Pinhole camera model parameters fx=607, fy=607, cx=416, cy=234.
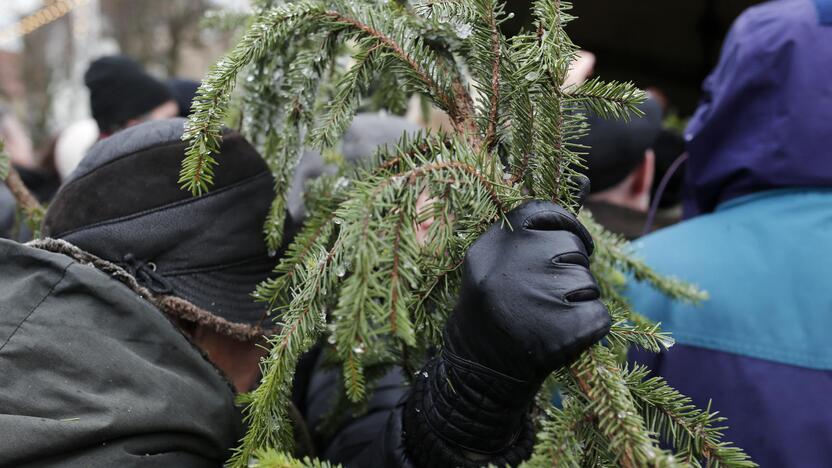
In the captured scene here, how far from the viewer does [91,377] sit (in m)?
1.00

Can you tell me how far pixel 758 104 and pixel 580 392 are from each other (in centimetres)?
121

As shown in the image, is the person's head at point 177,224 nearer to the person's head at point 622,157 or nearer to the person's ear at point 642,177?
the person's head at point 622,157

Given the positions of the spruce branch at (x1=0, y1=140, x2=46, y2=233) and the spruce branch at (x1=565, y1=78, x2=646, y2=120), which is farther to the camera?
the spruce branch at (x1=0, y1=140, x2=46, y2=233)

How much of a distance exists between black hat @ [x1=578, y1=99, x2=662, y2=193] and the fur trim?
1.44 meters

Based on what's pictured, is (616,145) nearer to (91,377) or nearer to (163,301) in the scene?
(163,301)

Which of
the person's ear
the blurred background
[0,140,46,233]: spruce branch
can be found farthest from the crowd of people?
the blurred background

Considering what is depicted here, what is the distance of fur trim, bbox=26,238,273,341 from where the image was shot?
1.12m

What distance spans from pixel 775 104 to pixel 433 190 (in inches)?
48.7

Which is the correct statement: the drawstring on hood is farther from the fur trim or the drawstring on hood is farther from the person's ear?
the person's ear

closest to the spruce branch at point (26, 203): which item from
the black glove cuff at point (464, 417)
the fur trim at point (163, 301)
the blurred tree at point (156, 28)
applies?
the fur trim at point (163, 301)

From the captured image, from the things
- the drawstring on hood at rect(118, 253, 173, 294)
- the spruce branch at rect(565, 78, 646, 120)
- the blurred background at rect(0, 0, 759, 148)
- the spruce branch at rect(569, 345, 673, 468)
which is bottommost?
the blurred background at rect(0, 0, 759, 148)

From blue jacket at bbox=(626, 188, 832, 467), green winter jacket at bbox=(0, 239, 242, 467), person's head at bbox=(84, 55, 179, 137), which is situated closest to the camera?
green winter jacket at bbox=(0, 239, 242, 467)

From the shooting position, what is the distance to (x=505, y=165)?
3.18 feet

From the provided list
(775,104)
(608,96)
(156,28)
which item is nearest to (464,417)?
(608,96)
